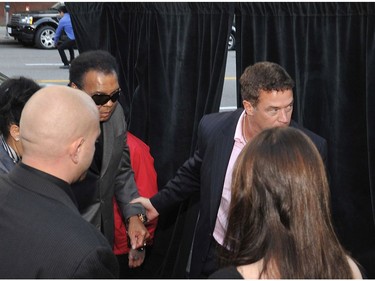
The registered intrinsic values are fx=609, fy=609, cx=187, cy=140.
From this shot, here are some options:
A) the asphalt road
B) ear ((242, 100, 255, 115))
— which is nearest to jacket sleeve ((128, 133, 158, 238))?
ear ((242, 100, 255, 115))

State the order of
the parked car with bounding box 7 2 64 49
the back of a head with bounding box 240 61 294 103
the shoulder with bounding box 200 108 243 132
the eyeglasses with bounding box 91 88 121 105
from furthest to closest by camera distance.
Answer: the parked car with bounding box 7 2 64 49
the shoulder with bounding box 200 108 243 132
the eyeglasses with bounding box 91 88 121 105
the back of a head with bounding box 240 61 294 103

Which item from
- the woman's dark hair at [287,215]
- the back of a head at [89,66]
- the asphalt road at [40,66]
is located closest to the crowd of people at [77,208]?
the woman's dark hair at [287,215]

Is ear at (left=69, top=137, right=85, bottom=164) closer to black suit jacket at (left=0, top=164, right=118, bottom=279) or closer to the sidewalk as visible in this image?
black suit jacket at (left=0, top=164, right=118, bottom=279)

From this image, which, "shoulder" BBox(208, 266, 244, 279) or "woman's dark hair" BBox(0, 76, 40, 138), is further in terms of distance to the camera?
"woman's dark hair" BBox(0, 76, 40, 138)

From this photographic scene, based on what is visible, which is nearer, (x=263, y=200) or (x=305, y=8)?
(x=263, y=200)

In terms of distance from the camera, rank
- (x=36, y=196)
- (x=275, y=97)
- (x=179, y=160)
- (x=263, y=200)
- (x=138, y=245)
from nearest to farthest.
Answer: (x=263, y=200) → (x=36, y=196) → (x=275, y=97) → (x=138, y=245) → (x=179, y=160)

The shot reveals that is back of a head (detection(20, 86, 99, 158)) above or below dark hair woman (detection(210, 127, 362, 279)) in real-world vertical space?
above

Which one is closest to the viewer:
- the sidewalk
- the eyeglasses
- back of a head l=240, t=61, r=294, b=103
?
back of a head l=240, t=61, r=294, b=103

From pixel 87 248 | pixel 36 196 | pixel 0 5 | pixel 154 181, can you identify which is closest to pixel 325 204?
pixel 87 248

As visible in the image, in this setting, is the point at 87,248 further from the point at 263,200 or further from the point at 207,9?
the point at 207,9

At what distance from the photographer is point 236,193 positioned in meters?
1.97

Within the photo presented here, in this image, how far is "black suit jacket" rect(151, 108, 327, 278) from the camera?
3215 millimetres

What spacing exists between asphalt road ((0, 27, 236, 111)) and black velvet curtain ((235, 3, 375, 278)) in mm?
6283

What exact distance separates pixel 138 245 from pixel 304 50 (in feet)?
5.08
